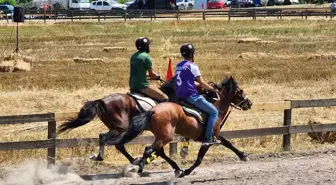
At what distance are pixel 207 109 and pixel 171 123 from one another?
2.94ft

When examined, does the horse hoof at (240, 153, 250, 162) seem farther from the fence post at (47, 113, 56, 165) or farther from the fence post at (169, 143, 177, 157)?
the fence post at (47, 113, 56, 165)

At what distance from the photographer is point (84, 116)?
12078mm

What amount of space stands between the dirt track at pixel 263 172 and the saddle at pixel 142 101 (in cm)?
118

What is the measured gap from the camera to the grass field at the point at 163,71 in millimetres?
16047

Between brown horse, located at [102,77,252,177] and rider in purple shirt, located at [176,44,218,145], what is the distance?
23 centimetres

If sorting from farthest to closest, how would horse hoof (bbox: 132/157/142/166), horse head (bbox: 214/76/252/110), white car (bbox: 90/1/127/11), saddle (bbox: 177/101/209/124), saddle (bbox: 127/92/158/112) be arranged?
white car (bbox: 90/1/127/11) → saddle (bbox: 127/92/158/112) → horse head (bbox: 214/76/252/110) → saddle (bbox: 177/101/209/124) → horse hoof (bbox: 132/157/142/166)

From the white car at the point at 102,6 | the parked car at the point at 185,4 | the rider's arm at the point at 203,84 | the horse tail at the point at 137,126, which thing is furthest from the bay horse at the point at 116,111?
the parked car at the point at 185,4

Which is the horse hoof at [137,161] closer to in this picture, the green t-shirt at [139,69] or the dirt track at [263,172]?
the dirt track at [263,172]

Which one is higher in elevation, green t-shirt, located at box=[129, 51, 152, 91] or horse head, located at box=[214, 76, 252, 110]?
green t-shirt, located at box=[129, 51, 152, 91]

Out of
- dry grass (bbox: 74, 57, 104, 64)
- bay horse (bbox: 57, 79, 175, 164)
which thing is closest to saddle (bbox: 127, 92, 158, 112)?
bay horse (bbox: 57, 79, 175, 164)

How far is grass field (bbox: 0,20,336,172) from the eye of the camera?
52.6 feet

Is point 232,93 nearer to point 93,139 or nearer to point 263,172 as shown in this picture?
point 263,172

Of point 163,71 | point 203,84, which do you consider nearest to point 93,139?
point 203,84

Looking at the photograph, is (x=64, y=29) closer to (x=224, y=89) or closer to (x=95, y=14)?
(x=95, y=14)
